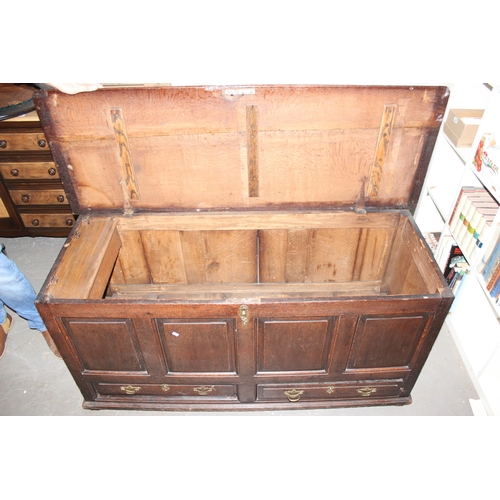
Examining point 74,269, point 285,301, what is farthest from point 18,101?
point 285,301

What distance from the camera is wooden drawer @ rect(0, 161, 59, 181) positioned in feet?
8.84

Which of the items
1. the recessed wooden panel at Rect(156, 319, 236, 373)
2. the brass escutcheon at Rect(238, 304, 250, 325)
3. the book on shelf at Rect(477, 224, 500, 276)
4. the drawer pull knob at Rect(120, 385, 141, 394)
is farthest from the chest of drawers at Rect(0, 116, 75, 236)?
the book on shelf at Rect(477, 224, 500, 276)

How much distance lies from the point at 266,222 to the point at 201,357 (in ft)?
2.69

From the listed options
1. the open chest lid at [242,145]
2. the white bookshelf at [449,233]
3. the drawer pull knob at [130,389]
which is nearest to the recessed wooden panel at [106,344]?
the drawer pull knob at [130,389]

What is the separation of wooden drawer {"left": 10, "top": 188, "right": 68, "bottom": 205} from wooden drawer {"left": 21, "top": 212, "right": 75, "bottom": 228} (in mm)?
102

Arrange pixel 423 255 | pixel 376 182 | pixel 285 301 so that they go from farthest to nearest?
pixel 376 182, pixel 423 255, pixel 285 301

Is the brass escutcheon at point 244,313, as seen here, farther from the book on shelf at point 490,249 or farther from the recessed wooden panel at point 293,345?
the book on shelf at point 490,249

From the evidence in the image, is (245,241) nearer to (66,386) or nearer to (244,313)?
(244,313)

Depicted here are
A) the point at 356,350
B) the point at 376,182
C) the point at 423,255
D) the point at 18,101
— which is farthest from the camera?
the point at 18,101

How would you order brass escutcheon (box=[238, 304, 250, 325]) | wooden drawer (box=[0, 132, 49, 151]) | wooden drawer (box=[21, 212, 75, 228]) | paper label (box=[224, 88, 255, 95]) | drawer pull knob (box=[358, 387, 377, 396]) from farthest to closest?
wooden drawer (box=[21, 212, 75, 228]), wooden drawer (box=[0, 132, 49, 151]), drawer pull knob (box=[358, 387, 377, 396]), paper label (box=[224, 88, 255, 95]), brass escutcheon (box=[238, 304, 250, 325])

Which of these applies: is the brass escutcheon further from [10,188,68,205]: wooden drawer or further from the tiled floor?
[10,188,68,205]: wooden drawer

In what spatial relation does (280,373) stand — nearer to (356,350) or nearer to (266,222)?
(356,350)

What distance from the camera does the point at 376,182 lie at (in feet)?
7.13

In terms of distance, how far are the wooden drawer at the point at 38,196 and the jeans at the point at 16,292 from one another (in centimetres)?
75
